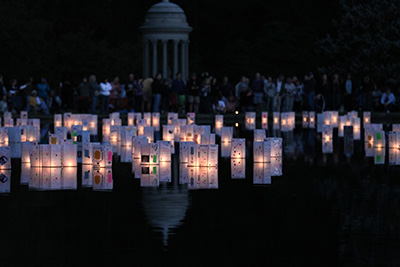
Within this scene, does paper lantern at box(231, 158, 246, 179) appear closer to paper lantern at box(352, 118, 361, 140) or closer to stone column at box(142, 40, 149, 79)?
paper lantern at box(352, 118, 361, 140)

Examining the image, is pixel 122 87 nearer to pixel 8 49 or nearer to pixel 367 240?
pixel 8 49

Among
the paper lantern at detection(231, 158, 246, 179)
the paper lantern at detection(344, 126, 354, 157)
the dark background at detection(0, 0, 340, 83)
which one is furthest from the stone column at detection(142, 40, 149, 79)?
the paper lantern at detection(231, 158, 246, 179)

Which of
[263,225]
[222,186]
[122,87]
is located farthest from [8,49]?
[263,225]

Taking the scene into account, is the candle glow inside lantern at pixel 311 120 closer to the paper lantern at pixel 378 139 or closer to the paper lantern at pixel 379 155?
the paper lantern at pixel 378 139

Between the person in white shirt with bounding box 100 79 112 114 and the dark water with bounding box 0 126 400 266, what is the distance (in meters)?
23.4

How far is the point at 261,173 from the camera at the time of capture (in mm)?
20078

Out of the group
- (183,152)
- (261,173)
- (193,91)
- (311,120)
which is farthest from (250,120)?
(261,173)

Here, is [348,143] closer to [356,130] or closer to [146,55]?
[356,130]

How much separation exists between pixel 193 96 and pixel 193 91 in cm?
36

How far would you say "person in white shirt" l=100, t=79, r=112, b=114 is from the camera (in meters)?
43.3

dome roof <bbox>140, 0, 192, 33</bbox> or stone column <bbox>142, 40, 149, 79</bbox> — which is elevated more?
dome roof <bbox>140, 0, 192, 33</bbox>

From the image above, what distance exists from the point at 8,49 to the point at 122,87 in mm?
15090

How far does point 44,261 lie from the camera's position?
36.3 feet

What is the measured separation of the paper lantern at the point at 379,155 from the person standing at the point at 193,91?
18234 mm
